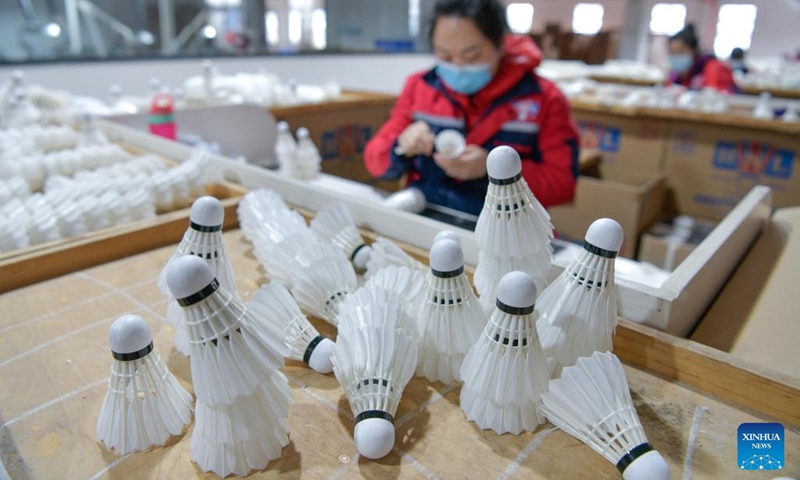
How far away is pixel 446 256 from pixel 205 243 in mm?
355

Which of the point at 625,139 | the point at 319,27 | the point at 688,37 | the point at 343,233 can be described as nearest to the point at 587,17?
the point at 688,37

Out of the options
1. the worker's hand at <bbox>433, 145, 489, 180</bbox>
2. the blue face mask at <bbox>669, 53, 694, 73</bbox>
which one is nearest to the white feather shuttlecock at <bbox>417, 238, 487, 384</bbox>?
the worker's hand at <bbox>433, 145, 489, 180</bbox>

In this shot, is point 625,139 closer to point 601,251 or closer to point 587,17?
point 601,251

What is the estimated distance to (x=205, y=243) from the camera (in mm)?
791

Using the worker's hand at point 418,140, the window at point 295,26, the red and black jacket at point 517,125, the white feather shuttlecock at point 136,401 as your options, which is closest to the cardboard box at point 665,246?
the red and black jacket at point 517,125

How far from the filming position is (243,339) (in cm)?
59

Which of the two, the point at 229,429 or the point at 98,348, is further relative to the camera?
the point at 98,348

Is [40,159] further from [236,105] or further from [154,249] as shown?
[236,105]

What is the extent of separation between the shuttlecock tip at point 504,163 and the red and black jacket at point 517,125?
94 cm

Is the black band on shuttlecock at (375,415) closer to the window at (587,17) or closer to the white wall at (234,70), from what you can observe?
the white wall at (234,70)

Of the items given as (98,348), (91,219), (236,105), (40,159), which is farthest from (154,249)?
(236,105)

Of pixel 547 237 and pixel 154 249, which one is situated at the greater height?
pixel 547 237

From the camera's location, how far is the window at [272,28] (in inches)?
183

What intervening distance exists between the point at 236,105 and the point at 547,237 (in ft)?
6.49
